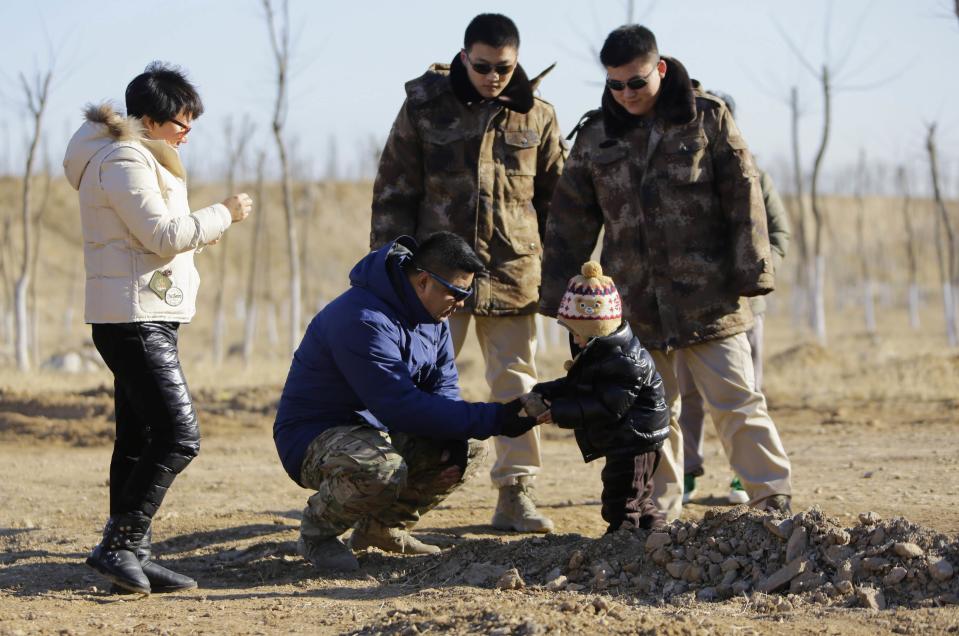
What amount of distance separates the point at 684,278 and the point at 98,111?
257 centimetres

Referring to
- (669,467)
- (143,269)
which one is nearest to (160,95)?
(143,269)

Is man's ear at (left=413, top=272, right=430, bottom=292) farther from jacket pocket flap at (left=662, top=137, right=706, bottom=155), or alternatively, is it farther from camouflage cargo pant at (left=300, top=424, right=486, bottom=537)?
jacket pocket flap at (left=662, top=137, right=706, bottom=155)

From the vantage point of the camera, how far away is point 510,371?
539 cm

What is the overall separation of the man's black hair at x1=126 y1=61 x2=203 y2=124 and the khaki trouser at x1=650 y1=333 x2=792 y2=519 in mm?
2334

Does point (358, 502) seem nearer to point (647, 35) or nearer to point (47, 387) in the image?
point (647, 35)

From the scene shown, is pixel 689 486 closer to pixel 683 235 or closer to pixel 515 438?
pixel 515 438

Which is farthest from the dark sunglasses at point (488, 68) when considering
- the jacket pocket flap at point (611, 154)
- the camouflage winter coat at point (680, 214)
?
the jacket pocket flap at point (611, 154)

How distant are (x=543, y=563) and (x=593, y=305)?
3.65ft

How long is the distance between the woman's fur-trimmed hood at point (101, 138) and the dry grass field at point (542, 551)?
170cm

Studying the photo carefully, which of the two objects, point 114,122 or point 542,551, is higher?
point 114,122

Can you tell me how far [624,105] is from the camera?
191 inches

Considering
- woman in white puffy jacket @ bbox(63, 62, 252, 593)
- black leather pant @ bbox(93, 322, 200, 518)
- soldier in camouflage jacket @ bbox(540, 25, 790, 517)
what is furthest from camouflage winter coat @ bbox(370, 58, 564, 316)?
black leather pant @ bbox(93, 322, 200, 518)

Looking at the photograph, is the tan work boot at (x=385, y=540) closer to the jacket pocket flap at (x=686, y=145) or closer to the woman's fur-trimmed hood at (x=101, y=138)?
the woman's fur-trimmed hood at (x=101, y=138)

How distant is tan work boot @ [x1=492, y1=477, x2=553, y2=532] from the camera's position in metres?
5.25
